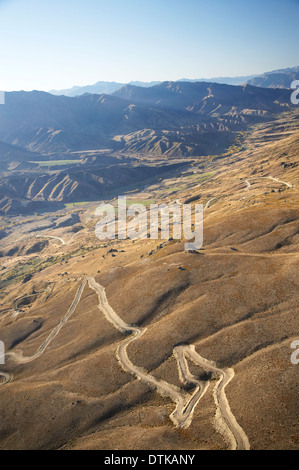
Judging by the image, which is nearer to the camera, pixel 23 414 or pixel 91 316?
pixel 23 414

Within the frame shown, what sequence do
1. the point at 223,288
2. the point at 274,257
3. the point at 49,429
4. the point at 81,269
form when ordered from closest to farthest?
the point at 49,429
the point at 223,288
the point at 274,257
the point at 81,269

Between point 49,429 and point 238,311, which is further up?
point 238,311

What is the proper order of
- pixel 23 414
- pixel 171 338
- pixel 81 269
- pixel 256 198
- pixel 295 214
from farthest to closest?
1. pixel 256 198
2. pixel 81 269
3. pixel 295 214
4. pixel 171 338
5. pixel 23 414

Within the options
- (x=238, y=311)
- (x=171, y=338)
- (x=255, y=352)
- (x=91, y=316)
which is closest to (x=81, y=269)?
(x=91, y=316)

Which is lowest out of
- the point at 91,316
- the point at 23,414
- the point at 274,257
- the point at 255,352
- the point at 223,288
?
the point at 23,414

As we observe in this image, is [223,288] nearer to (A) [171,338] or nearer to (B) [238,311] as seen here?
(B) [238,311]

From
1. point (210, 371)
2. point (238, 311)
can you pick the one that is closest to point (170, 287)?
point (238, 311)

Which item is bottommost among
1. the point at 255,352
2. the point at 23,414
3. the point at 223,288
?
the point at 23,414

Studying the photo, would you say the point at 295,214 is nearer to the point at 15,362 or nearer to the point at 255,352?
the point at 255,352

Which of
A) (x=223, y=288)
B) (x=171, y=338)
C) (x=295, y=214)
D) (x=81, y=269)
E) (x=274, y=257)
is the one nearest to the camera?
(x=171, y=338)
